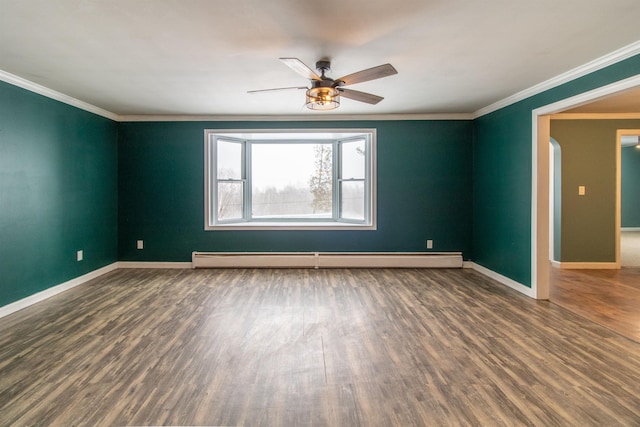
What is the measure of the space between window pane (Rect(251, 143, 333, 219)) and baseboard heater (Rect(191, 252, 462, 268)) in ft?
2.90

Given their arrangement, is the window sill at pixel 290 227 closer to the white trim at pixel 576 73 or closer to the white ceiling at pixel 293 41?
the white ceiling at pixel 293 41

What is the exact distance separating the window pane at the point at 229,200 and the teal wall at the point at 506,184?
3.96 m

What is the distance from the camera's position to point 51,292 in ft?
12.8

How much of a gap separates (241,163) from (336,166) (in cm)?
168

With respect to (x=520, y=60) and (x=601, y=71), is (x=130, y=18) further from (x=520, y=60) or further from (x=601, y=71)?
(x=601, y=71)

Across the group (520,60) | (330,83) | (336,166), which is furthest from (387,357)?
(336,166)

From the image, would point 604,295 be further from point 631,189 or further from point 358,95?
point 631,189

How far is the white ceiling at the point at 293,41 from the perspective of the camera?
6.99 ft

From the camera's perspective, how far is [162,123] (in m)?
5.27

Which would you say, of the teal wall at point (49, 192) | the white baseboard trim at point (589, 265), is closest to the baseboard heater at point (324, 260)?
the teal wall at point (49, 192)

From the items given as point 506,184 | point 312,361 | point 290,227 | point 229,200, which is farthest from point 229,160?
point 506,184

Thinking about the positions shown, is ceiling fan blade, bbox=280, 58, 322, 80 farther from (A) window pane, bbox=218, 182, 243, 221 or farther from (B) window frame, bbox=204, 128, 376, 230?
(A) window pane, bbox=218, 182, 243, 221

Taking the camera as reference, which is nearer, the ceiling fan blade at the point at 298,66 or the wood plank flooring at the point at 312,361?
the wood plank flooring at the point at 312,361

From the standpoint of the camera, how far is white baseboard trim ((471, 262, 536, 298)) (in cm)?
393
